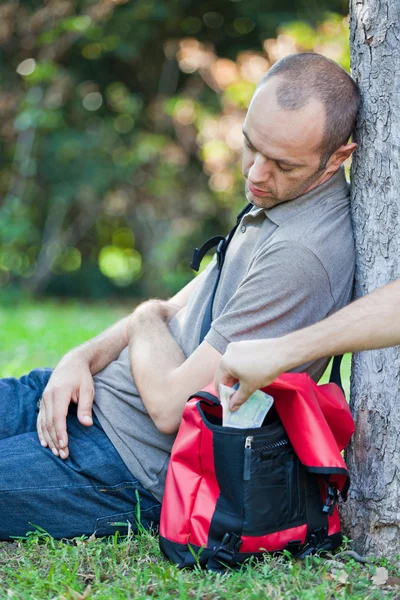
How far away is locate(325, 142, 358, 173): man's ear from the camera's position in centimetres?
257

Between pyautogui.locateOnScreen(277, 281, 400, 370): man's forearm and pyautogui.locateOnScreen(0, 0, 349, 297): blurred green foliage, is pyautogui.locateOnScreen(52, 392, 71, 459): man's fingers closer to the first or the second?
pyautogui.locateOnScreen(277, 281, 400, 370): man's forearm

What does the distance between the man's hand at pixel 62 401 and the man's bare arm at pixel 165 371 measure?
8.4 inches

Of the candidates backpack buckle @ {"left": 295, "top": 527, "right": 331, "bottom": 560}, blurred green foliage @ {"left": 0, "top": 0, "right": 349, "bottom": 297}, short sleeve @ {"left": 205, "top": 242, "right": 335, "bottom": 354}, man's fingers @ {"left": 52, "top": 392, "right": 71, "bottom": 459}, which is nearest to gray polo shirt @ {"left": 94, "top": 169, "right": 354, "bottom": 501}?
short sleeve @ {"left": 205, "top": 242, "right": 335, "bottom": 354}

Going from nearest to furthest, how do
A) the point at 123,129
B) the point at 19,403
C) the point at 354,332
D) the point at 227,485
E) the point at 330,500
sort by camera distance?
the point at 354,332 → the point at 227,485 → the point at 330,500 → the point at 19,403 → the point at 123,129

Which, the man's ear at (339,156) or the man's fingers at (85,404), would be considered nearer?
the man's ear at (339,156)

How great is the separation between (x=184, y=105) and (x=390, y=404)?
31.7ft

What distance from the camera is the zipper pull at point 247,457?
228 cm

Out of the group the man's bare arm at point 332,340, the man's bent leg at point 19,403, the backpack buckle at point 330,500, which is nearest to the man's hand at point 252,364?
the man's bare arm at point 332,340

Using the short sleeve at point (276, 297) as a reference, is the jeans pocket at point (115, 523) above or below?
below

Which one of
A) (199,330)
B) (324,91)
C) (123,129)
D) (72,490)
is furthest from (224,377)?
(123,129)

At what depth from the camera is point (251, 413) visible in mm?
2326

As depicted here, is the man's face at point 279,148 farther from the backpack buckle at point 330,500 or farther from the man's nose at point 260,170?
the backpack buckle at point 330,500

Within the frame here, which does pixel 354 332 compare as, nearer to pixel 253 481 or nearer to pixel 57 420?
pixel 253 481

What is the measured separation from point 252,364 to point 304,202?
72cm
